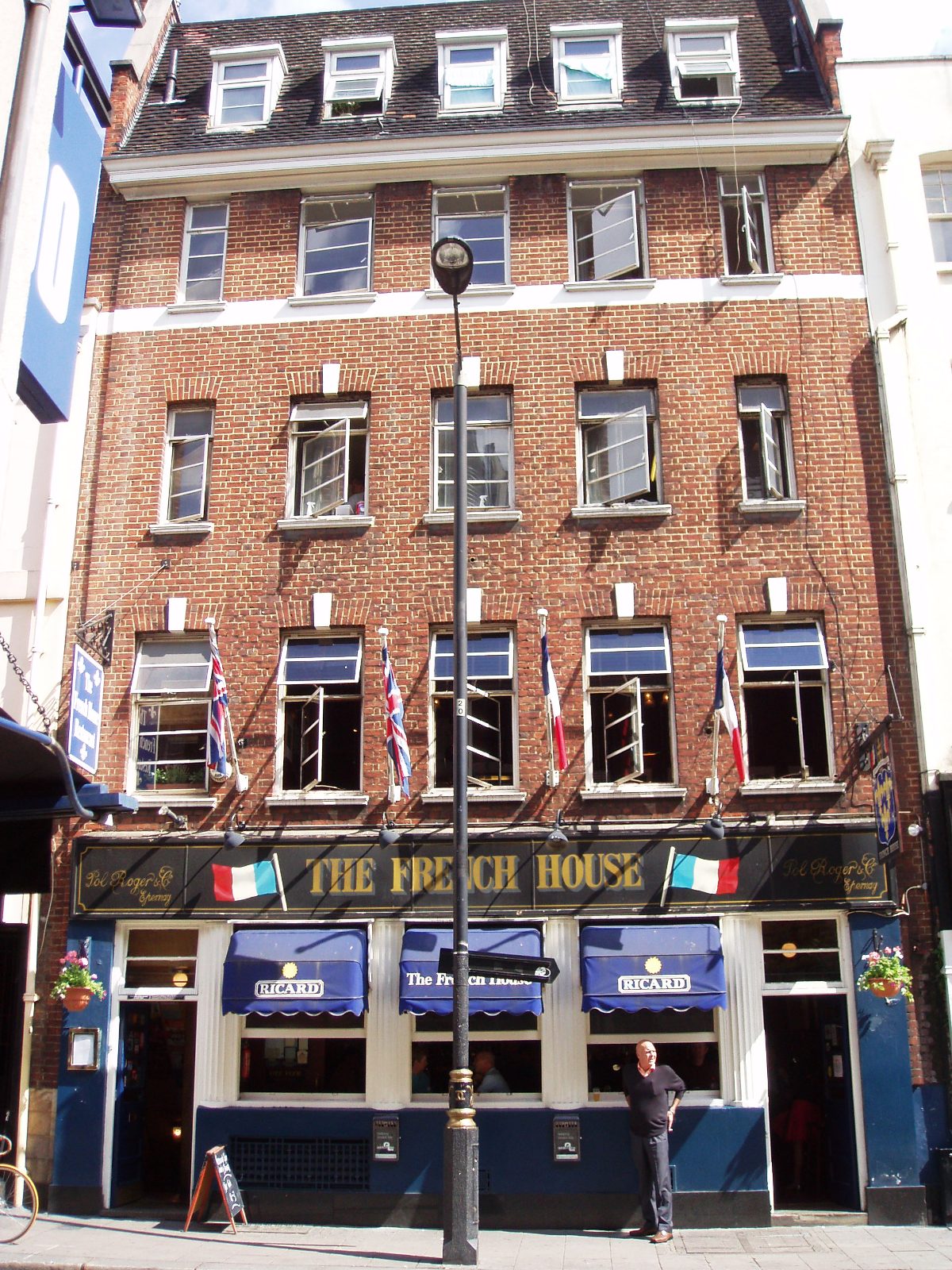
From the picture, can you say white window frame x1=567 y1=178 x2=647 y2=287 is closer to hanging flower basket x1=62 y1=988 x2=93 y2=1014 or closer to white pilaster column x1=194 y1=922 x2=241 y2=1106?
white pilaster column x1=194 y1=922 x2=241 y2=1106

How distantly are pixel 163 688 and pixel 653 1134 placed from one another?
8.23 meters

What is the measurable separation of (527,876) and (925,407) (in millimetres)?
8073

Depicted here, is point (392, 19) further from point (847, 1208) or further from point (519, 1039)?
point (847, 1208)

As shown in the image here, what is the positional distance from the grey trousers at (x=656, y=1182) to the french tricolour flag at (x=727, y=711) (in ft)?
13.7

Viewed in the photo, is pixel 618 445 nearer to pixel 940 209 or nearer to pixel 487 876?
pixel 940 209

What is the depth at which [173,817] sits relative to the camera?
48.1 ft

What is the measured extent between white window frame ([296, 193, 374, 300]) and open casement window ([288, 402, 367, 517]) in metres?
1.90

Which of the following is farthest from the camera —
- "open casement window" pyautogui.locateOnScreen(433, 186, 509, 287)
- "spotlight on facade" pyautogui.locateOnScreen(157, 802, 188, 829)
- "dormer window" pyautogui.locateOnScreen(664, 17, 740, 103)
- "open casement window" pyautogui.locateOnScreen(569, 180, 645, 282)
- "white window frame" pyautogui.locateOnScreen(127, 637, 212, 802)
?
"dormer window" pyautogui.locateOnScreen(664, 17, 740, 103)

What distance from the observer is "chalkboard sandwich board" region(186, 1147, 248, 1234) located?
42.1 ft

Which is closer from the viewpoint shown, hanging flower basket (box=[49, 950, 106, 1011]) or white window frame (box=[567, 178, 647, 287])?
hanging flower basket (box=[49, 950, 106, 1011])

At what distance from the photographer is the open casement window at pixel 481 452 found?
16141 mm

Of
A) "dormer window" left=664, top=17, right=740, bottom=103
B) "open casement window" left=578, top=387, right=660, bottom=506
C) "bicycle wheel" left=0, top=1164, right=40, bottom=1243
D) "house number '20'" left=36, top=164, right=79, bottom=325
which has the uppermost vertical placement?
"dormer window" left=664, top=17, right=740, bottom=103

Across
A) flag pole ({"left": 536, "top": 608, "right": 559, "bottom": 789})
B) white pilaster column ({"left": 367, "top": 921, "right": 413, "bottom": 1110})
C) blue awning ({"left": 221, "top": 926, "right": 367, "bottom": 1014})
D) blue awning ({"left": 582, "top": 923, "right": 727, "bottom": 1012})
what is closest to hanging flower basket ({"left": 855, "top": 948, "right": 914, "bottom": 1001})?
blue awning ({"left": 582, "top": 923, "right": 727, "bottom": 1012})

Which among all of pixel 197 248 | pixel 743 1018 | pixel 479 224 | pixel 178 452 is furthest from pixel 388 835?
pixel 197 248
